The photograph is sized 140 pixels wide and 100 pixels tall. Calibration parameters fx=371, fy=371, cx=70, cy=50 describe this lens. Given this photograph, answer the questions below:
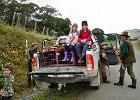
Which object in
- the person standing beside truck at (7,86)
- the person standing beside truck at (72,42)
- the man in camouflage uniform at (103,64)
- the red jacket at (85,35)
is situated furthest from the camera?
the man in camouflage uniform at (103,64)

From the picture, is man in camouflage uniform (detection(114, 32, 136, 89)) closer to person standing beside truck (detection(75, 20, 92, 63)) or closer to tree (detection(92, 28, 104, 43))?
person standing beside truck (detection(75, 20, 92, 63))

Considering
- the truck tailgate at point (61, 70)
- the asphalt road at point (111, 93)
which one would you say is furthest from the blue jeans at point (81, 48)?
the asphalt road at point (111, 93)

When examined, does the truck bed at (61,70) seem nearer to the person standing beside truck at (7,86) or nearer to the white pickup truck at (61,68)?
the white pickup truck at (61,68)

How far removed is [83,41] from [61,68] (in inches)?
54.0

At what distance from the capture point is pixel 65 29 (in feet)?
167

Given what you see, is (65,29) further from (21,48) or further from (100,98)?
(100,98)

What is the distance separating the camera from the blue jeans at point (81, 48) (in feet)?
39.2

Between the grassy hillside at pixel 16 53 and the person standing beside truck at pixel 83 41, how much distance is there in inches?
106

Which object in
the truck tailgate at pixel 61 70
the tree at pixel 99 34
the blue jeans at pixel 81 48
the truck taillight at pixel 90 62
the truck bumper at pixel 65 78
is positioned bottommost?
the truck bumper at pixel 65 78

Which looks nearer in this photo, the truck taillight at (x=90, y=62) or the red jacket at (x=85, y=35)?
the truck taillight at (x=90, y=62)

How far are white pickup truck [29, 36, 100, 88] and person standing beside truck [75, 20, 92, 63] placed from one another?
0.62 feet

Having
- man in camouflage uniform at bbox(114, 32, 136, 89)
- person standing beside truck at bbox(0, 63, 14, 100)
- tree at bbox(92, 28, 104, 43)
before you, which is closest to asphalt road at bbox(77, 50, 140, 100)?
man in camouflage uniform at bbox(114, 32, 136, 89)

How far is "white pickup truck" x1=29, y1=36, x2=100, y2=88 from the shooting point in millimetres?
10789

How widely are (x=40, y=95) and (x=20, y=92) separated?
54.7 inches
